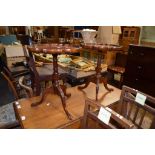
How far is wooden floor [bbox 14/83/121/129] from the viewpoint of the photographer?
1.27m

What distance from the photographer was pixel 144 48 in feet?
7.81

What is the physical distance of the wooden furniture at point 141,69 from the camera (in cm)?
235

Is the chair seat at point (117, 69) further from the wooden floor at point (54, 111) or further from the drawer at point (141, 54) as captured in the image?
the wooden floor at point (54, 111)

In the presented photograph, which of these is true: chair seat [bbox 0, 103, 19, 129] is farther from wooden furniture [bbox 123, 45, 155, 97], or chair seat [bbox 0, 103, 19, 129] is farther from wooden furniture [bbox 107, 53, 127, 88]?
wooden furniture [bbox 107, 53, 127, 88]

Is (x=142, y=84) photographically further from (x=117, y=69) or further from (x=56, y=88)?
(x=56, y=88)

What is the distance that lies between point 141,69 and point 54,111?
1.62 meters

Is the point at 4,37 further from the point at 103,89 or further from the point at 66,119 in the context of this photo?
the point at 66,119

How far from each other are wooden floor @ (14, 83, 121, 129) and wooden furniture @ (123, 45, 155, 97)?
794 millimetres

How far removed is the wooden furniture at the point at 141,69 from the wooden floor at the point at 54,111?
794mm

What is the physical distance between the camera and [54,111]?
1451 millimetres

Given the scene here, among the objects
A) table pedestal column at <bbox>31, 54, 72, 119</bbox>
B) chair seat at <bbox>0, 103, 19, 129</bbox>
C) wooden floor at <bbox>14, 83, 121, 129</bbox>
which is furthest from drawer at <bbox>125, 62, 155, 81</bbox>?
chair seat at <bbox>0, 103, 19, 129</bbox>

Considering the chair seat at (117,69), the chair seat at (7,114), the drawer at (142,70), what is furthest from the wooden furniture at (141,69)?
the chair seat at (7,114)
